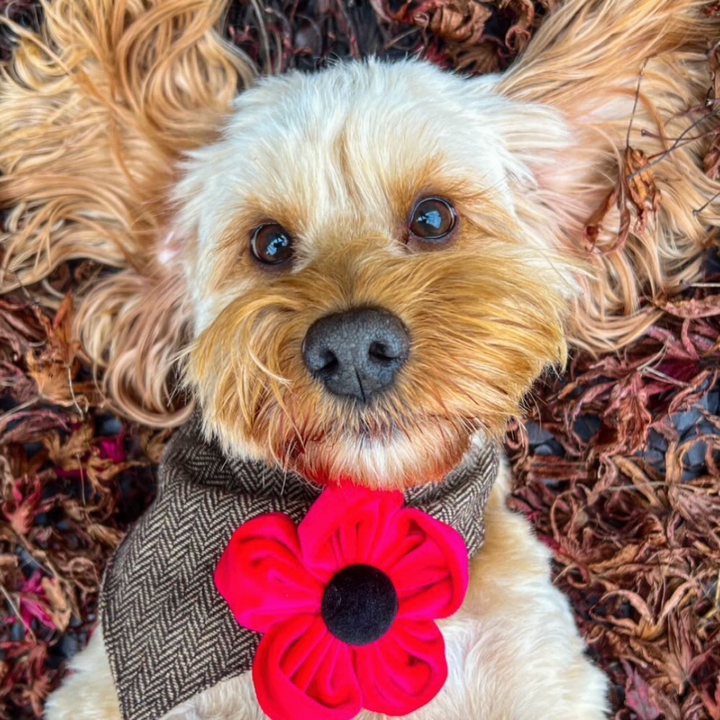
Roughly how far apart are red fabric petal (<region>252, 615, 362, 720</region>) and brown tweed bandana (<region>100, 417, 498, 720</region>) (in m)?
0.14

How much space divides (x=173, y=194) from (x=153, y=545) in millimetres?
849

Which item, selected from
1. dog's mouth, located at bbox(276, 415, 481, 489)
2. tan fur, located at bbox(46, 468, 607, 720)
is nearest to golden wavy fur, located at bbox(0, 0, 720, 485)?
dog's mouth, located at bbox(276, 415, 481, 489)

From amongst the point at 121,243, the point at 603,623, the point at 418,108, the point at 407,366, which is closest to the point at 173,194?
the point at 121,243

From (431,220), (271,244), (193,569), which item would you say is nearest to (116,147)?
(271,244)

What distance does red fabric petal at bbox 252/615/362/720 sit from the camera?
1.38 meters

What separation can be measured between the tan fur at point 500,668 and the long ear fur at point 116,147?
733mm

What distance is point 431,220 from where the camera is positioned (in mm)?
1509

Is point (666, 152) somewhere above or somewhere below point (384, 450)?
above

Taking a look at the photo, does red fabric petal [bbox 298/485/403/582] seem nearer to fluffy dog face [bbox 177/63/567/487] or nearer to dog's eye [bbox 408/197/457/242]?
fluffy dog face [bbox 177/63/567/487]

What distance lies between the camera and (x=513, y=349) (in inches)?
50.8

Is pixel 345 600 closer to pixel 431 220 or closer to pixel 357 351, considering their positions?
pixel 357 351

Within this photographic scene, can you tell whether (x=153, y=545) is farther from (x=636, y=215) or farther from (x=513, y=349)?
(x=636, y=215)

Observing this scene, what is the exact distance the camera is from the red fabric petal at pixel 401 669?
142cm

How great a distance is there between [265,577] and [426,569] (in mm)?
313
